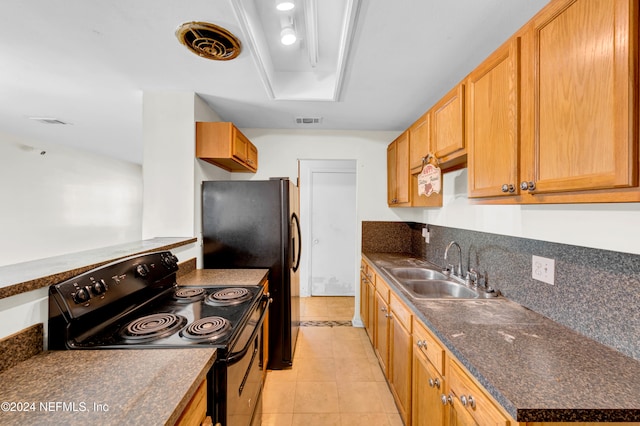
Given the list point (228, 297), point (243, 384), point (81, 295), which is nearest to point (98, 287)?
point (81, 295)

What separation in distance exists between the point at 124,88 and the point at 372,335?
2995 millimetres

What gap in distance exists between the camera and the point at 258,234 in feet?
7.48

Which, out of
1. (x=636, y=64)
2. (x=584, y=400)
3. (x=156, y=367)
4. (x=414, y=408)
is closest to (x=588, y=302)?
(x=584, y=400)

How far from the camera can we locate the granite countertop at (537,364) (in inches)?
27.9

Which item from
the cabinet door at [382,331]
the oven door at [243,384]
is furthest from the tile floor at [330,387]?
the oven door at [243,384]

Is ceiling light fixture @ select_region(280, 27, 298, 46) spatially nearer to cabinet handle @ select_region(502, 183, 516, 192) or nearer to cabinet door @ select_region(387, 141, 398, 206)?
cabinet handle @ select_region(502, 183, 516, 192)

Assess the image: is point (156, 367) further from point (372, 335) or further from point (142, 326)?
point (372, 335)

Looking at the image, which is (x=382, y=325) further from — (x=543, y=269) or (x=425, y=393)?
(x=543, y=269)

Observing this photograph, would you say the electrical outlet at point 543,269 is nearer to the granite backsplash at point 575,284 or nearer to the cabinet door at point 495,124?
the granite backsplash at point 575,284

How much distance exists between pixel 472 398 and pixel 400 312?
0.79 m

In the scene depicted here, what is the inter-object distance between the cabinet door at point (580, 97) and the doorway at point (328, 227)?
3121 millimetres

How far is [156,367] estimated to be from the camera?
872mm

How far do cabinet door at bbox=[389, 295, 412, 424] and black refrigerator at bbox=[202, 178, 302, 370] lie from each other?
885 millimetres

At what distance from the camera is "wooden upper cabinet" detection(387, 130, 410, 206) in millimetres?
2475
